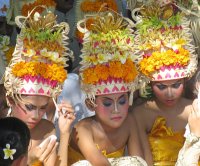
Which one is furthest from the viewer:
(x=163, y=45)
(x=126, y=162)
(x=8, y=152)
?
(x=163, y=45)

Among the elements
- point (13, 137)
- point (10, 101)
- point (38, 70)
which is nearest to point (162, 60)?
point (38, 70)

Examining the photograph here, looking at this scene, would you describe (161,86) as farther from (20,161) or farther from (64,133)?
(20,161)

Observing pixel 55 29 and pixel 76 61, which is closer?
pixel 55 29

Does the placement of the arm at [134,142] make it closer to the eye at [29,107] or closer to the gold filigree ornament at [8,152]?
the eye at [29,107]

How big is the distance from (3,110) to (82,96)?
713 millimetres

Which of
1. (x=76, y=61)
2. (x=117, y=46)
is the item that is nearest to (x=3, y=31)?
(x=76, y=61)

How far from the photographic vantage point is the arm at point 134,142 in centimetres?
471

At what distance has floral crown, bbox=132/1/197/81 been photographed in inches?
184

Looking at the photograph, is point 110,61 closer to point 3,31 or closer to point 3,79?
point 3,79

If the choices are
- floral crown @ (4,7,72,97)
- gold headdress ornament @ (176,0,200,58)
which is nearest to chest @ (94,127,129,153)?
floral crown @ (4,7,72,97)

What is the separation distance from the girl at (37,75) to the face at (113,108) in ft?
0.75

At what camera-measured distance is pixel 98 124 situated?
184 inches

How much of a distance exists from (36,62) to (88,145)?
2.24 feet

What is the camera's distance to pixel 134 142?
15.5 ft
